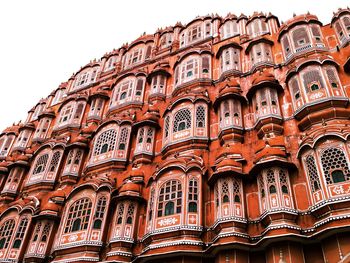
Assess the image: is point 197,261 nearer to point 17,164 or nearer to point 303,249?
point 303,249

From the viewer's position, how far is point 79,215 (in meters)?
19.2

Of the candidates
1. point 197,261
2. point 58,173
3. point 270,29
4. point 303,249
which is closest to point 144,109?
point 58,173

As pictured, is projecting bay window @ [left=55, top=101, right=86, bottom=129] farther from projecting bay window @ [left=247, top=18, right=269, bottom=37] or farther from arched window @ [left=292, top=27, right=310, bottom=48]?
arched window @ [left=292, top=27, right=310, bottom=48]

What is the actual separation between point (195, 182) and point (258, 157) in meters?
3.39

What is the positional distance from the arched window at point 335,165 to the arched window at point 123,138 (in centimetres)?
1239

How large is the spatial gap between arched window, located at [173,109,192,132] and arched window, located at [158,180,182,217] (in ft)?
14.1


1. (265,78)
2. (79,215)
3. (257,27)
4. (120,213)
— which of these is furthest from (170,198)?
(257,27)

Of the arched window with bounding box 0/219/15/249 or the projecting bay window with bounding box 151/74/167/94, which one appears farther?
the projecting bay window with bounding box 151/74/167/94

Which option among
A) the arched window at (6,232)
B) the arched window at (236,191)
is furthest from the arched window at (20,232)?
the arched window at (236,191)

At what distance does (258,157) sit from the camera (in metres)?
15.9

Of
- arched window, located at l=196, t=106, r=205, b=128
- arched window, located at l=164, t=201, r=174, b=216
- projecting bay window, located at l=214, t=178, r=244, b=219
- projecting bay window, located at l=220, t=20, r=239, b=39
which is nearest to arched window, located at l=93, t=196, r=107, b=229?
arched window, located at l=164, t=201, r=174, b=216

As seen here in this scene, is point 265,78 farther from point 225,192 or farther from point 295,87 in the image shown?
point 225,192

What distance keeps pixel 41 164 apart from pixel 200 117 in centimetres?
1282

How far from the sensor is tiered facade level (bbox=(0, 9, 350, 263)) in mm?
14180
